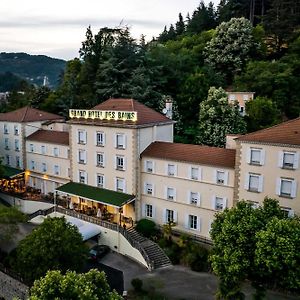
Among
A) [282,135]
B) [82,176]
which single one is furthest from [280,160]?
[82,176]

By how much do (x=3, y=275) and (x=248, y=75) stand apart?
53878 mm

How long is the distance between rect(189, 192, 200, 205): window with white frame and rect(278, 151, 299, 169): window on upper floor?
10506mm

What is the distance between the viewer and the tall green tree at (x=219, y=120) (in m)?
54.5

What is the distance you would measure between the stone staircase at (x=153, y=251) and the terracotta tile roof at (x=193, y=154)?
33.1 ft

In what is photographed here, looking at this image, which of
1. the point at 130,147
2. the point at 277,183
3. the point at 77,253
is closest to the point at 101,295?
the point at 77,253

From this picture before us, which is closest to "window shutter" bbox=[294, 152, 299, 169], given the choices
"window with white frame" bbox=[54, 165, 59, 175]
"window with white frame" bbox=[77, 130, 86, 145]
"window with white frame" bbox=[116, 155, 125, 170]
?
"window with white frame" bbox=[116, 155, 125, 170]

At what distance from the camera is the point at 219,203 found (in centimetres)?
4088

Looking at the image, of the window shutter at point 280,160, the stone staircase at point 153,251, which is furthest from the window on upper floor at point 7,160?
the window shutter at point 280,160

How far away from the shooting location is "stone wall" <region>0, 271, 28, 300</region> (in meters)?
33.3

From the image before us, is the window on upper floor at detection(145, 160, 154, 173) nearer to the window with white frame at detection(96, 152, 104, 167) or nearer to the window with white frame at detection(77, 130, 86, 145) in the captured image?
the window with white frame at detection(96, 152, 104, 167)

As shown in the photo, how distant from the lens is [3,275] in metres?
35.7

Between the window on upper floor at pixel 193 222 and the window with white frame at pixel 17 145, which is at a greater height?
the window with white frame at pixel 17 145

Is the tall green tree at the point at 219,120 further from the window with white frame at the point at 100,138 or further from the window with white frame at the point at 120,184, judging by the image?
the window with white frame at the point at 100,138

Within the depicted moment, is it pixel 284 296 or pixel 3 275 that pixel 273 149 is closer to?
pixel 284 296
